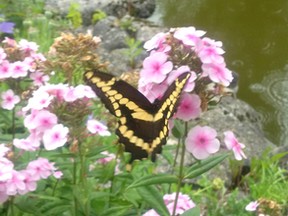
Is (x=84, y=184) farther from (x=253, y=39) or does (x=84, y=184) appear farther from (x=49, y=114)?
(x=253, y=39)

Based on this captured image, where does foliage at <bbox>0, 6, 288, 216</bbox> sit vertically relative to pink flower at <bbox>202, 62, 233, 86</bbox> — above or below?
below

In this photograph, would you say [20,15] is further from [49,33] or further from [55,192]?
[55,192]

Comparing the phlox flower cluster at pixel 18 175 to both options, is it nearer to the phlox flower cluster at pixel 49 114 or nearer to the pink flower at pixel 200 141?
the phlox flower cluster at pixel 49 114

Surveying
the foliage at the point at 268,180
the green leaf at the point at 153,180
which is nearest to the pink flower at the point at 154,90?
the green leaf at the point at 153,180

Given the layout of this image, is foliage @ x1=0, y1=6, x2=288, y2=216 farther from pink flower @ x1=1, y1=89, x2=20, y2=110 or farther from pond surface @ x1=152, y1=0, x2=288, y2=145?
pond surface @ x1=152, y1=0, x2=288, y2=145

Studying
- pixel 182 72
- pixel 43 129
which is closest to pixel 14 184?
pixel 43 129

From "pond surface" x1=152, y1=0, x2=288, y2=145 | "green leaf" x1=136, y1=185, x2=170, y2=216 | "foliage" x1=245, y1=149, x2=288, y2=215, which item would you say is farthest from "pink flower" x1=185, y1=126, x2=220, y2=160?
"pond surface" x1=152, y1=0, x2=288, y2=145
